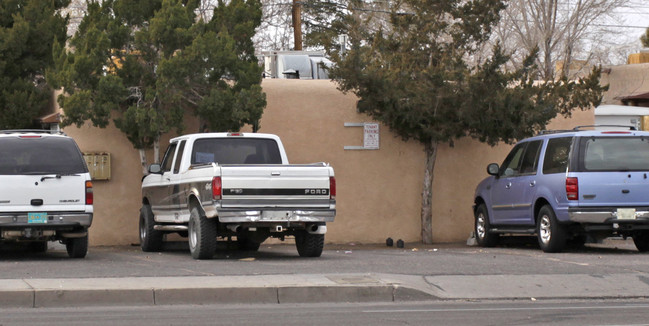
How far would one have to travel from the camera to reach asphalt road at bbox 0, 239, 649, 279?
13031 mm

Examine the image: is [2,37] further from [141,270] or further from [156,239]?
[141,270]

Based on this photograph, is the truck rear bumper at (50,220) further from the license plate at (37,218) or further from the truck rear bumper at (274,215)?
the truck rear bumper at (274,215)

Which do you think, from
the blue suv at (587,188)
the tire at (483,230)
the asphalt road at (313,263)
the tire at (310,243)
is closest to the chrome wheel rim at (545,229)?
the blue suv at (587,188)

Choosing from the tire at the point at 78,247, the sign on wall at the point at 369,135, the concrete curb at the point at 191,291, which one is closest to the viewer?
the concrete curb at the point at 191,291

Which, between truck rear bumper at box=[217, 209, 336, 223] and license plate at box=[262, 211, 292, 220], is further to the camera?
license plate at box=[262, 211, 292, 220]

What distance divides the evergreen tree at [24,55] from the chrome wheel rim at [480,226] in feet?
30.6

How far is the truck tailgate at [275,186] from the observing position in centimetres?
1452

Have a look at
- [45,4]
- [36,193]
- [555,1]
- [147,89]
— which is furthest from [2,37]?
[555,1]

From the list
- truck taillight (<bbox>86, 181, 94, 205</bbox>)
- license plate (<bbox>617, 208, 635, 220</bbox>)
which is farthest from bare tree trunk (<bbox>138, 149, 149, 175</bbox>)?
license plate (<bbox>617, 208, 635, 220</bbox>)

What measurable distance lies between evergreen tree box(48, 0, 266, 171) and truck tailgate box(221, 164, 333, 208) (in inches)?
149

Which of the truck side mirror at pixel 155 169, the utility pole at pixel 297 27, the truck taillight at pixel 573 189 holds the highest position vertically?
the utility pole at pixel 297 27

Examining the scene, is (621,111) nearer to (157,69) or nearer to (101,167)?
(157,69)

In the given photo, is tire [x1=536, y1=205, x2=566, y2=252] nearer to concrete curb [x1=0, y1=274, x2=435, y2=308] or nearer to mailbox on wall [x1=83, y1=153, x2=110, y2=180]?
concrete curb [x1=0, y1=274, x2=435, y2=308]

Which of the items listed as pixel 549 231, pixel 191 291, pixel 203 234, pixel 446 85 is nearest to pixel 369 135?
pixel 446 85
